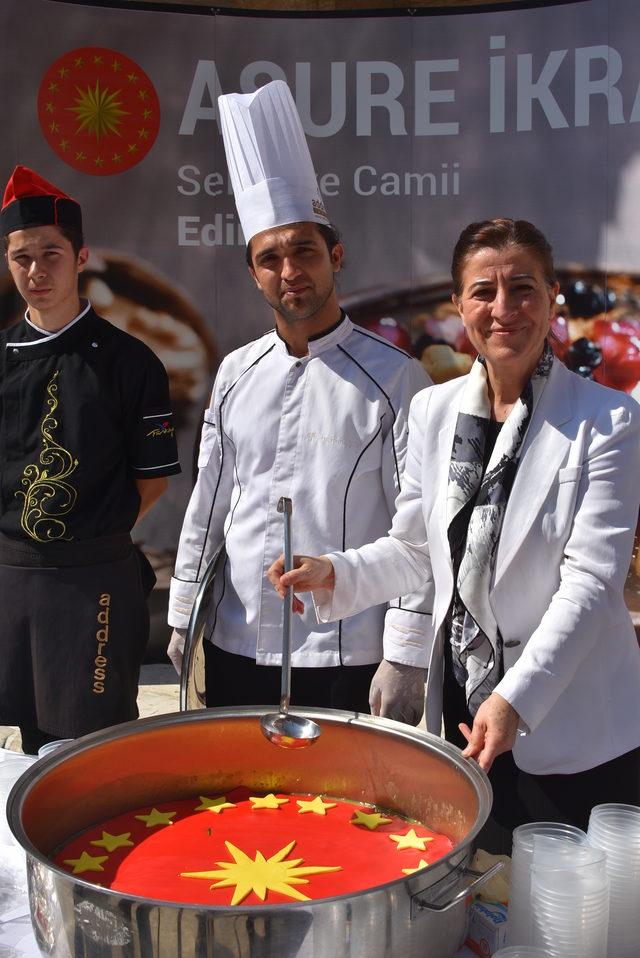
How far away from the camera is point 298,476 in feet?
6.79

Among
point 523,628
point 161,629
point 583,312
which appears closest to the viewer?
point 523,628

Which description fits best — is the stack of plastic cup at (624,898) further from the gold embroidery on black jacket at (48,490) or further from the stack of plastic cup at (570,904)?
the gold embroidery on black jacket at (48,490)

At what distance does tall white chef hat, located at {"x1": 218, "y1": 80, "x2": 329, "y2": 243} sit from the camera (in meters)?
2.11

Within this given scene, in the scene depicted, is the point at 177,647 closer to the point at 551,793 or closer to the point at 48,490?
the point at 48,490

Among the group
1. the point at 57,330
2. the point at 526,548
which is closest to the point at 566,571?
the point at 526,548

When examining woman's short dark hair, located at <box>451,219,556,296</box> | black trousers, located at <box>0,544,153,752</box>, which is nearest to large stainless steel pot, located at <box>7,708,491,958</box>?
woman's short dark hair, located at <box>451,219,556,296</box>

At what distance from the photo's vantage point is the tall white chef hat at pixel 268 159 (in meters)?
2.11

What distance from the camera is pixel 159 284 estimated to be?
178 inches

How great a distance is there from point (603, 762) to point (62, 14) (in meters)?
4.02

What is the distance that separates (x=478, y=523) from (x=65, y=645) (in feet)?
3.57

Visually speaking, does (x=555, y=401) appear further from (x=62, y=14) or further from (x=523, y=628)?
(x=62, y=14)

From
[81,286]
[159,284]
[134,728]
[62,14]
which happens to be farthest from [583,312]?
[134,728]

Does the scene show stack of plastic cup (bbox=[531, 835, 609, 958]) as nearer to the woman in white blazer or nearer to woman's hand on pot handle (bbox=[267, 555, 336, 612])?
the woman in white blazer

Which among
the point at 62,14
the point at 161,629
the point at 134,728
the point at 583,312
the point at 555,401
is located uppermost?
the point at 62,14
